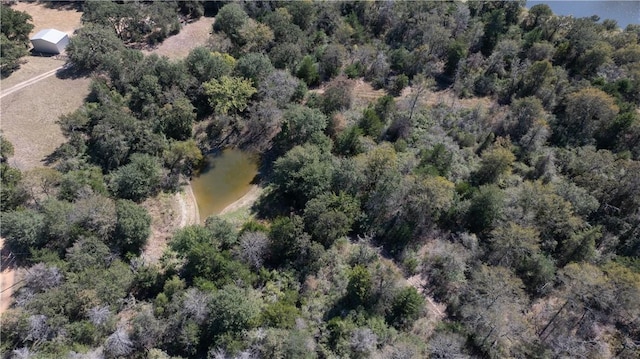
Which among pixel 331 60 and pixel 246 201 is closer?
pixel 246 201

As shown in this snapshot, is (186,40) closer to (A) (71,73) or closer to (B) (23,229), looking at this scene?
(A) (71,73)

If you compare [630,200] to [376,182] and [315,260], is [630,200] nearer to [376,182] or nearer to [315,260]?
[376,182]

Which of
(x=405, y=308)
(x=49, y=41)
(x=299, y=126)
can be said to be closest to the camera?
(x=405, y=308)

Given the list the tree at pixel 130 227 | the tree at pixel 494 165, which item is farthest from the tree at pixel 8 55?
the tree at pixel 494 165

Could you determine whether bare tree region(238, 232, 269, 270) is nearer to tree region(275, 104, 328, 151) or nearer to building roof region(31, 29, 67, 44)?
tree region(275, 104, 328, 151)

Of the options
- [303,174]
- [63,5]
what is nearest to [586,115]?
[303,174]
